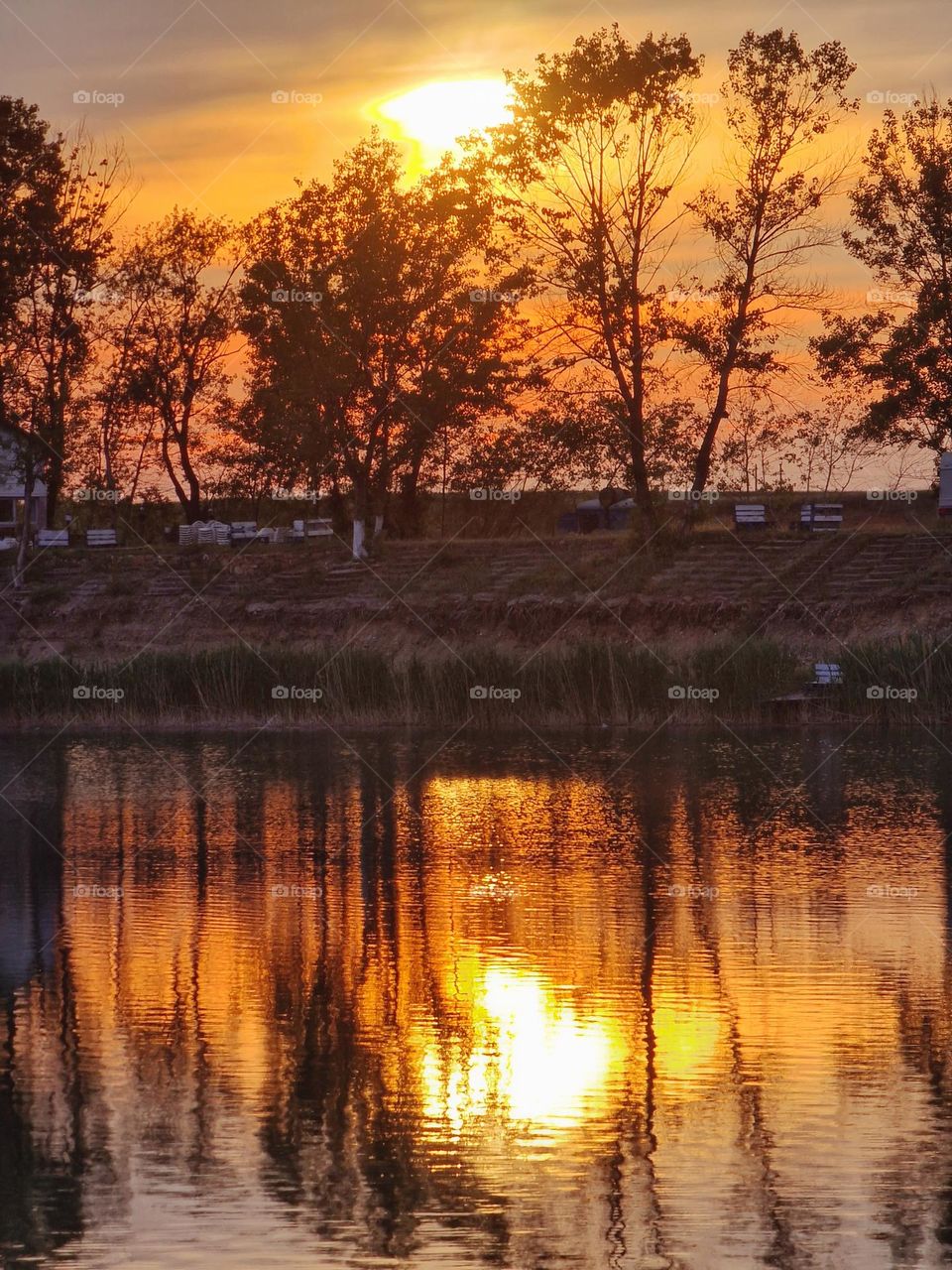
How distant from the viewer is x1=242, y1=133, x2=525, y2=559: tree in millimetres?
61344

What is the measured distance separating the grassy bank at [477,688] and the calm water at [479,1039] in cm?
1206

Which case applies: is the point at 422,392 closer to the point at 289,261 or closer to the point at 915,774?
the point at 289,261

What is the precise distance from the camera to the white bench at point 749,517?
5906cm

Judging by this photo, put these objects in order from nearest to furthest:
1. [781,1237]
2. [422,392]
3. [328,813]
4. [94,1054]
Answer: [781,1237] < [94,1054] < [328,813] < [422,392]

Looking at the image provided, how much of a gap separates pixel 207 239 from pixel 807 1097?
66797 millimetres

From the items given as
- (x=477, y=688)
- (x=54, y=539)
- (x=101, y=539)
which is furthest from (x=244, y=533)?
(x=477, y=688)

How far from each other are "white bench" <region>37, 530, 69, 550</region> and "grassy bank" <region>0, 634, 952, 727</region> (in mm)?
33352

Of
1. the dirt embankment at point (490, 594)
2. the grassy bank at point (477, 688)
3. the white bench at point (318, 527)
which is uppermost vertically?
the white bench at point (318, 527)

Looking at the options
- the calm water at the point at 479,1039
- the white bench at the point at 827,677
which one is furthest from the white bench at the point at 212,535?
the calm water at the point at 479,1039

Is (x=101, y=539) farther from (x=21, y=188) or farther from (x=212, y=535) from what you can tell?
(x=21, y=188)

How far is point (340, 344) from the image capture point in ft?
205

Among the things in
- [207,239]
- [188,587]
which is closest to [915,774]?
[188,587]

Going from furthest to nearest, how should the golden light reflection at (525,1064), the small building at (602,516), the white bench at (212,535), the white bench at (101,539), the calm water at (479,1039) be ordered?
the small building at (602,516) → the white bench at (101,539) → the white bench at (212,535) → the golden light reflection at (525,1064) → the calm water at (479,1039)

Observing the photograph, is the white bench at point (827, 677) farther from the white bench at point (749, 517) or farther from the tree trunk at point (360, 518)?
the tree trunk at point (360, 518)
